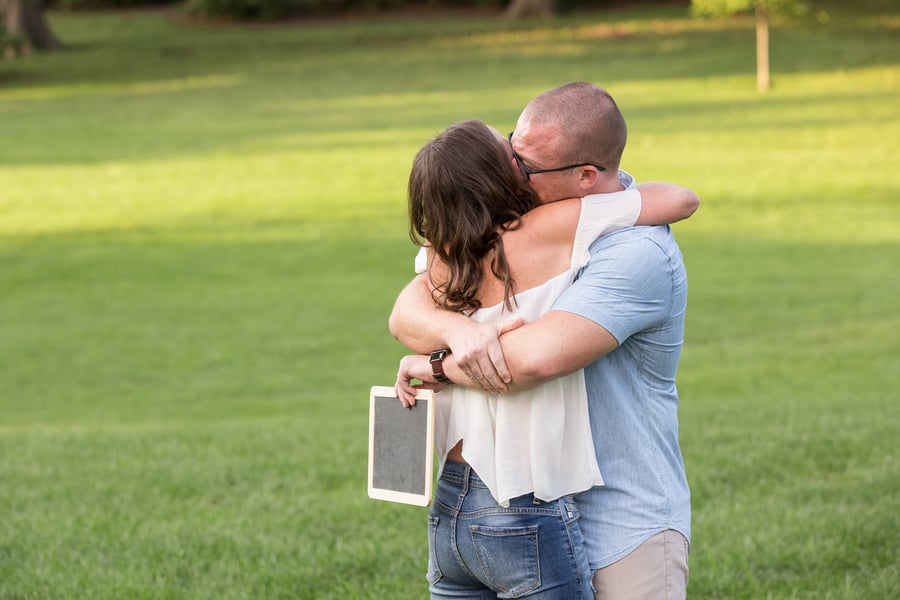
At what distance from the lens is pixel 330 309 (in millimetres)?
14617

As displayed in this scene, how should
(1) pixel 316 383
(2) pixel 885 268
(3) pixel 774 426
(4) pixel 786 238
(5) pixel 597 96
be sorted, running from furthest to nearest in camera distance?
(4) pixel 786 238 → (2) pixel 885 268 → (1) pixel 316 383 → (3) pixel 774 426 → (5) pixel 597 96

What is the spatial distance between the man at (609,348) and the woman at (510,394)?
0.05 m

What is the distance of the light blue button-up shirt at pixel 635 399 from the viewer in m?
2.61

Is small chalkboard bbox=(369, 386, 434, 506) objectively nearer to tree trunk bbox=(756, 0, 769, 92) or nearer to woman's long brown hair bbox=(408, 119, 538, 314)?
woman's long brown hair bbox=(408, 119, 538, 314)

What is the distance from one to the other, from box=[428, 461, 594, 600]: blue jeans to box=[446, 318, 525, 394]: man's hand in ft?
0.75

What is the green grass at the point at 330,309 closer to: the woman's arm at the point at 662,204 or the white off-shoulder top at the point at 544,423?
the white off-shoulder top at the point at 544,423

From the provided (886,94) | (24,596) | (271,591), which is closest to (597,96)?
(271,591)

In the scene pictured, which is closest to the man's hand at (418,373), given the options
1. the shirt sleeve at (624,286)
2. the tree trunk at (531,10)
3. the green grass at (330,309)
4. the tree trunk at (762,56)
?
the shirt sleeve at (624,286)

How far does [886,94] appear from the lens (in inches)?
1223

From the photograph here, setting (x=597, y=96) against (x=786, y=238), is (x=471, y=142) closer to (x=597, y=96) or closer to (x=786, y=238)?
(x=597, y=96)

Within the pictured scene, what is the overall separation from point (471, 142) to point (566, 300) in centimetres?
40

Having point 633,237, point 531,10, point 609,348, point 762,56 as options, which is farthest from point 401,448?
point 531,10

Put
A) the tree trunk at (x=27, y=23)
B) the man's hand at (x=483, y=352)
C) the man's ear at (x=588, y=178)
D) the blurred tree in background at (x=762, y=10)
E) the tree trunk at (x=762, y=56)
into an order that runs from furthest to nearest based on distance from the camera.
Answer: the tree trunk at (x=27, y=23) < the blurred tree in background at (x=762, y=10) < the tree trunk at (x=762, y=56) < the man's ear at (x=588, y=178) < the man's hand at (x=483, y=352)

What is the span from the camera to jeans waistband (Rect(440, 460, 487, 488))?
2678 mm
